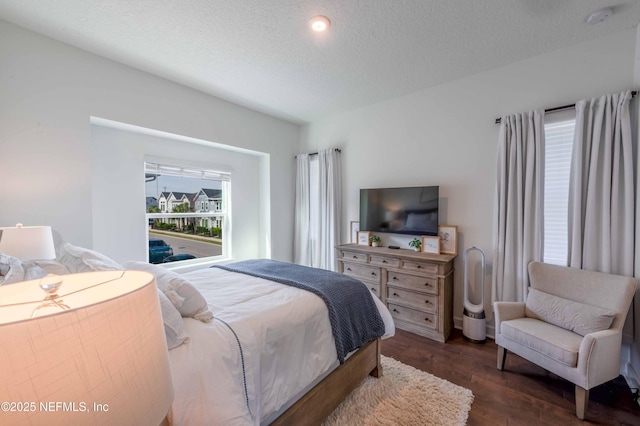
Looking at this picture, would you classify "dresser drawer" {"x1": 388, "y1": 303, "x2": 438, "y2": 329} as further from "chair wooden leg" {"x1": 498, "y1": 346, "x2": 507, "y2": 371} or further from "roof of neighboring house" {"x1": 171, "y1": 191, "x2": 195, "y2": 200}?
"roof of neighboring house" {"x1": 171, "y1": 191, "x2": 195, "y2": 200}

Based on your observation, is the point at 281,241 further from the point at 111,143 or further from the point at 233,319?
the point at 233,319

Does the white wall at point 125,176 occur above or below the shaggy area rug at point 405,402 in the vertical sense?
above

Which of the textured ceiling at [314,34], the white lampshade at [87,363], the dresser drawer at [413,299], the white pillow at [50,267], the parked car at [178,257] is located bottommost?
the dresser drawer at [413,299]

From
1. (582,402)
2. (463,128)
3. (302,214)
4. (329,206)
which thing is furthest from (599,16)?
(302,214)

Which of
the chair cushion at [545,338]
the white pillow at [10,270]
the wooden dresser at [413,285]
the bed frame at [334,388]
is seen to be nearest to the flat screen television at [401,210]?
the wooden dresser at [413,285]

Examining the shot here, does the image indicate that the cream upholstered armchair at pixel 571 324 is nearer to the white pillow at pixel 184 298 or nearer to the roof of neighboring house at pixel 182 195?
the white pillow at pixel 184 298

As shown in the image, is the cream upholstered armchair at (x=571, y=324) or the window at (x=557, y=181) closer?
the cream upholstered armchair at (x=571, y=324)

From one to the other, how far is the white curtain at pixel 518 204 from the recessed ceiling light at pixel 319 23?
2.01 m

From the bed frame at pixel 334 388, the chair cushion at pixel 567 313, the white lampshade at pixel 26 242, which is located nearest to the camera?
the bed frame at pixel 334 388

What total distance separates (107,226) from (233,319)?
243cm

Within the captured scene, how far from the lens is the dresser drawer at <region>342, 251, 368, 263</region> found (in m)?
3.33

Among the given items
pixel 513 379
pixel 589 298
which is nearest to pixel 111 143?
pixel 513 379

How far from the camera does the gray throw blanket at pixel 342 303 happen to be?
1.78 metres

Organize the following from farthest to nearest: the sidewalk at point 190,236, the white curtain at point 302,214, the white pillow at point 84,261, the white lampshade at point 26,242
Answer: the white curtain at point 302,214, the sidewalk at point 190,236, the white lampshade at point 26,242, the white pillow at point 84,261
